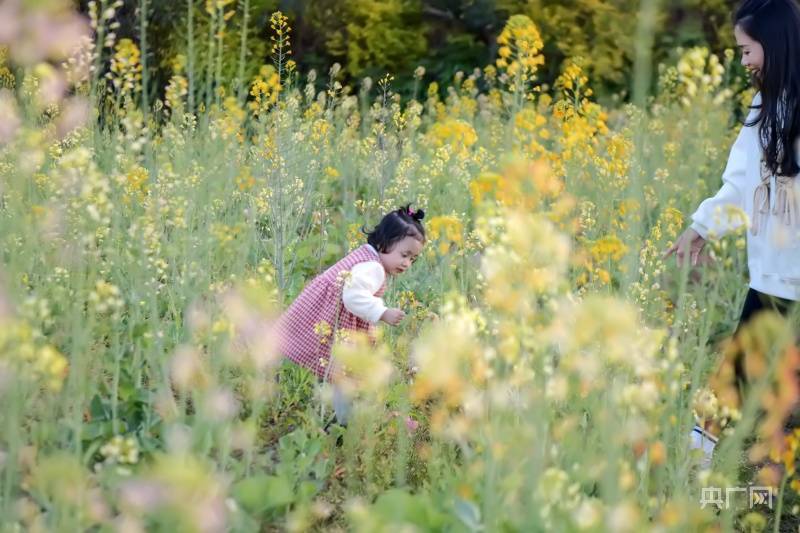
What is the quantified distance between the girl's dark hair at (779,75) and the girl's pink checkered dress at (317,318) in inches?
51.1

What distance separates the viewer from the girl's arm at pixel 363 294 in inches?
126

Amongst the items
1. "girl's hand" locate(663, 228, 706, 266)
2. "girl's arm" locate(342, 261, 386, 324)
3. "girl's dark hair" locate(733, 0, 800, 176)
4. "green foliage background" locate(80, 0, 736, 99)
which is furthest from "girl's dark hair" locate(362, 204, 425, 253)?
"green foliage background" locate(80, 0, 736, 99)

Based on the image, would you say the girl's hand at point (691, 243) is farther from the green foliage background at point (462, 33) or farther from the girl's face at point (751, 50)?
the green foliage background at point (462, 33)

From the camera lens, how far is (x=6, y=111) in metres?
2.30

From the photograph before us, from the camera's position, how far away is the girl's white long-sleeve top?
2992 mm

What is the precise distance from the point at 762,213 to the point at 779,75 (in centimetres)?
41

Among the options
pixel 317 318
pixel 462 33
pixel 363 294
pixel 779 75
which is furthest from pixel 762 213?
pixel 462 33

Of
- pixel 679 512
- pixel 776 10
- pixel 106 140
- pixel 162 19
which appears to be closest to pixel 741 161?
pixel 776 10

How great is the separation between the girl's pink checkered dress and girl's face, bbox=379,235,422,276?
42 mm

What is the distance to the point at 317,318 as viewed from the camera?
11.0 ft

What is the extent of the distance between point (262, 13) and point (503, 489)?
7.99 metres

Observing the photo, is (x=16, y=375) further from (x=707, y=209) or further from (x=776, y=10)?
(x=776, y=10)

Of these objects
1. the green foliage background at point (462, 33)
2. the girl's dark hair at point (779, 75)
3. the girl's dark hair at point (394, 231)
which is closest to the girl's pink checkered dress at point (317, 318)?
the girl's dark hair at point (394, 231)

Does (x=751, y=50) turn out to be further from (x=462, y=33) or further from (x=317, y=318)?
(x=462, y=33)
